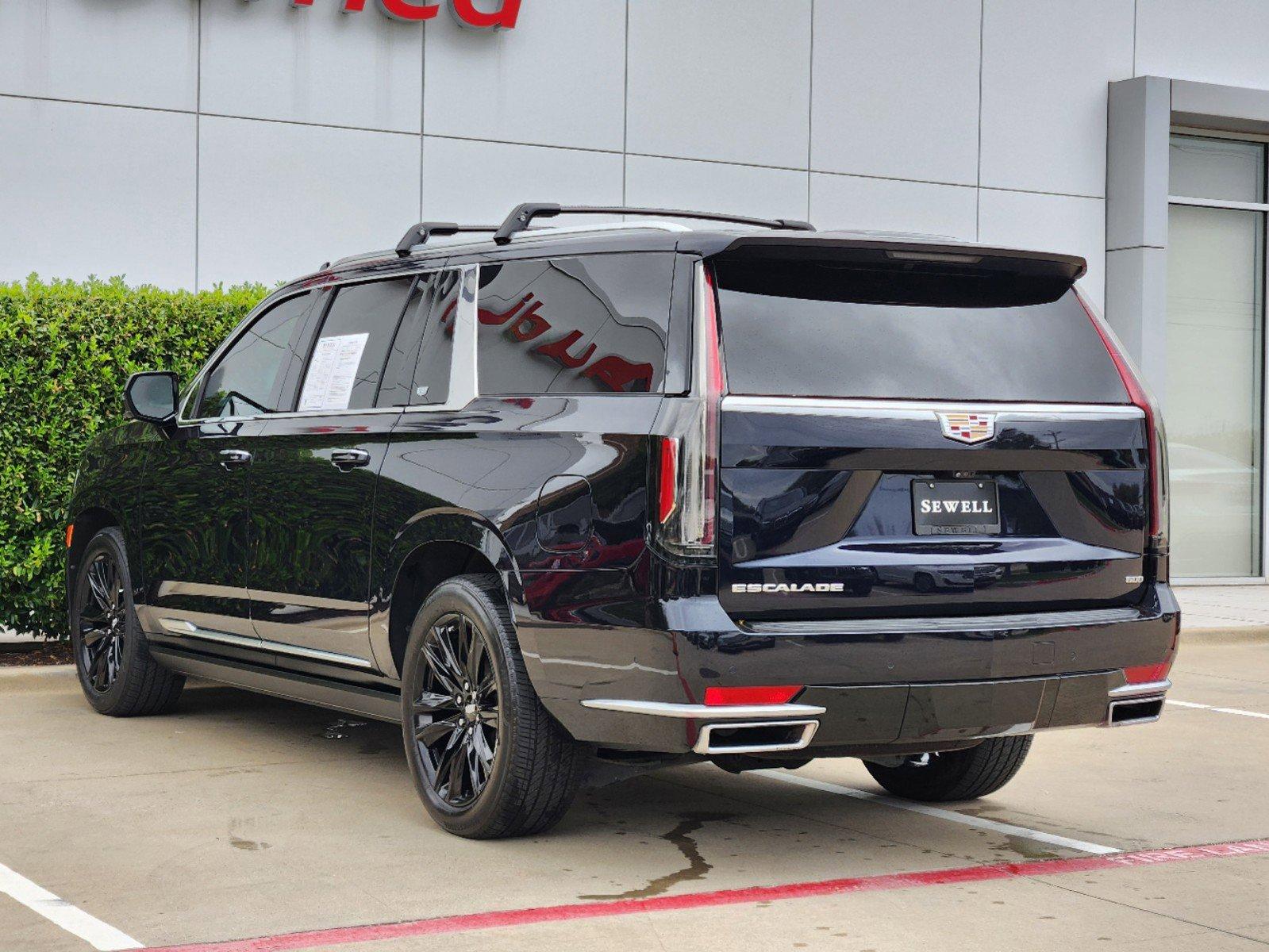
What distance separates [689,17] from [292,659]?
906cm

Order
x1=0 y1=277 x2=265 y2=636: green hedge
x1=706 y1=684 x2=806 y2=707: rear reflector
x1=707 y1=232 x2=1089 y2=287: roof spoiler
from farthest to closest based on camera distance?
x1=0 y1=277 x2=265 y2=636: green hedge < x1=707 y1=232 x2=1089 y2=287: roof spoiler < x1=706 y1=684 x2=806 y2=707: rear reflector

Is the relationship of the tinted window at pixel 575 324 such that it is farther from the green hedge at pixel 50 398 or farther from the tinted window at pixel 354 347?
the green hedge at pixel 50 398

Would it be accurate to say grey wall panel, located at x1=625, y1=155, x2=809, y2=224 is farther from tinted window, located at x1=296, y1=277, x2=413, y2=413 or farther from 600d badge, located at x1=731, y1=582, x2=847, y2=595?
600d badge, located at x1=731, y1=582, x2=847, y2=595

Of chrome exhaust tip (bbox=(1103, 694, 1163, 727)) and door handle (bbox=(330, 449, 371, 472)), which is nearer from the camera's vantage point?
chrome exhaust tip (bbox=(1103, 694, 1163, 727))

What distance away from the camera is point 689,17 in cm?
1465

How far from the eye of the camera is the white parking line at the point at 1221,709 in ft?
30.9

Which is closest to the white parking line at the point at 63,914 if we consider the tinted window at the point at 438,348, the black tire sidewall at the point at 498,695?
the black tire sidewall at the point at 498,695

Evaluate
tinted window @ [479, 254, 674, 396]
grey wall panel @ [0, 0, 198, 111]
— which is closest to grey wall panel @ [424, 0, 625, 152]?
grey wall panel @ [0, 0, 198, 111]

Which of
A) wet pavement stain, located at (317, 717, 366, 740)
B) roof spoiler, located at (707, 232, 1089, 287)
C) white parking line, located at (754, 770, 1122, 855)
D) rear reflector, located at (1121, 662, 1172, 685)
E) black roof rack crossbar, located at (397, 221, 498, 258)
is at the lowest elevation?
wet pavement stain, located at (317, 717, 366, 740)

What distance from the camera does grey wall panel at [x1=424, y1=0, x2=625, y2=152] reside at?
13523mm

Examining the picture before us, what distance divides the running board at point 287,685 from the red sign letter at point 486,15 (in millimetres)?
6836

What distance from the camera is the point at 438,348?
6.37 meters

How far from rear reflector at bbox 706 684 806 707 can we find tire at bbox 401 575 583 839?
76 centimetres

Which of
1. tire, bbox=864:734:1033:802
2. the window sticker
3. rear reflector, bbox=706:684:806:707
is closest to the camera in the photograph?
rear reflector, bbox=706:684:806:707
